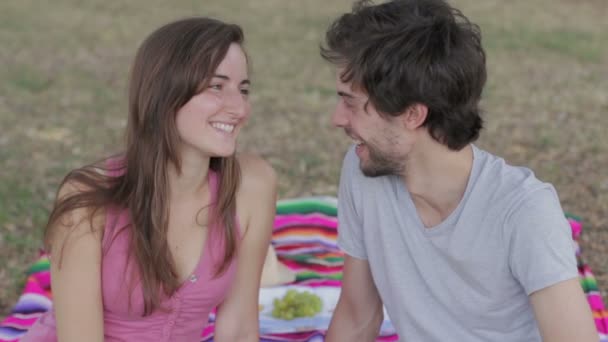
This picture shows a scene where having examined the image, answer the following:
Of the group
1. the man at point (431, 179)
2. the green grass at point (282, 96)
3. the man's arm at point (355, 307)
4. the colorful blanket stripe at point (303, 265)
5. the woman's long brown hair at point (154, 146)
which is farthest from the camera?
the green grass at point (282, 96)

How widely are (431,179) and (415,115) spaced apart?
0.25m

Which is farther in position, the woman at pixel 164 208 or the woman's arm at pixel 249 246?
the woman's arm at pixel 249 246

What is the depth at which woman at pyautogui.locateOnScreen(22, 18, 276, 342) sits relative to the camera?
9.28 ft

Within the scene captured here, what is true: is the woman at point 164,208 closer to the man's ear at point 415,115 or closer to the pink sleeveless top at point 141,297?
the pink sleeveless top at point 141,297

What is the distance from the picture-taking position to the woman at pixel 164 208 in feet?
9.28

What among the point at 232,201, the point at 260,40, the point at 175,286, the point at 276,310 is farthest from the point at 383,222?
the point at 260,40

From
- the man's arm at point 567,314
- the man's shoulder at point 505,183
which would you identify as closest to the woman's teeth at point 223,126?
the man's shoulder at point 505,183

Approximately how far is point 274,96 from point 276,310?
4737 millimetres

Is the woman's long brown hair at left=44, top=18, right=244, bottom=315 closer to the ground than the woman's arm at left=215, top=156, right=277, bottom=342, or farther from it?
farther from it

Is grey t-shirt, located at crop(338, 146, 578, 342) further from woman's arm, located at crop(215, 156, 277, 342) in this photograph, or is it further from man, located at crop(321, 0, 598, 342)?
woman's arm, located at crop(215, 156, 277, 342)

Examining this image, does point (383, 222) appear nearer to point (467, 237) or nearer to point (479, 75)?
point (467, 237)

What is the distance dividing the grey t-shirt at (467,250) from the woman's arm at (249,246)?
337mm

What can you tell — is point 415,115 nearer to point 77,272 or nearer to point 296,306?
point 77,272

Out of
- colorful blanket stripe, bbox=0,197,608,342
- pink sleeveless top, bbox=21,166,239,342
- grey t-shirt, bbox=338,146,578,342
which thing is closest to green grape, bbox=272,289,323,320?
colorful blanket stripe, bbox=0,197,608,342
